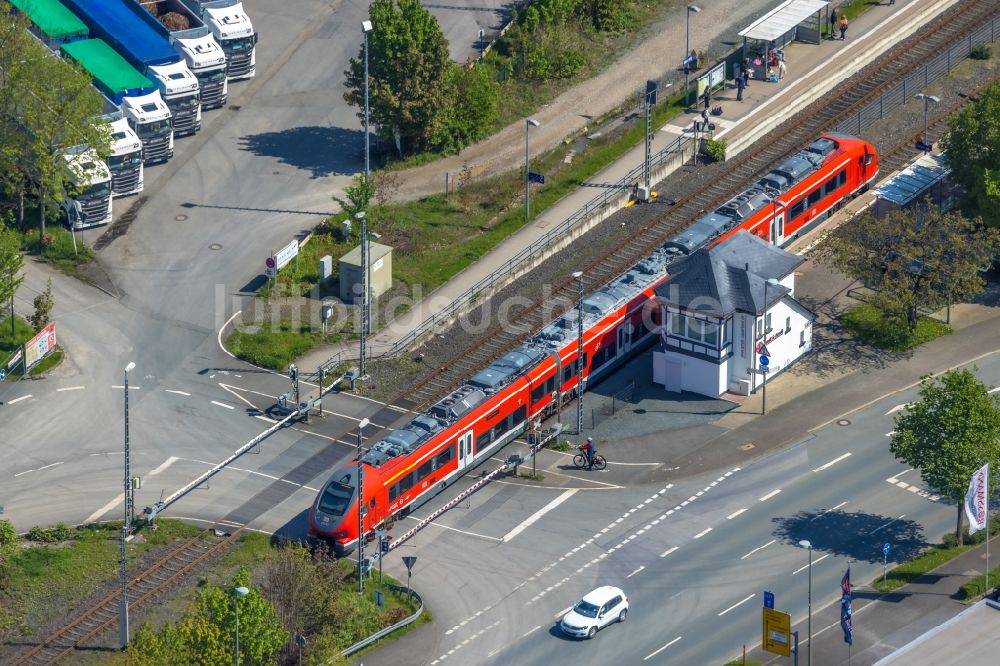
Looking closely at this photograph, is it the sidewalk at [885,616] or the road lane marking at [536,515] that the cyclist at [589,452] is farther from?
the sidewalk at [885,616]

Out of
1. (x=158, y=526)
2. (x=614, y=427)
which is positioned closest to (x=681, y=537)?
(x=614, y=427)

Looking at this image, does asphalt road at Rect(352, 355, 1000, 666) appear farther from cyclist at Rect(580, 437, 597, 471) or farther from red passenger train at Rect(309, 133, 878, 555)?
red passenger train at Rect(309, 133, 878, 555)

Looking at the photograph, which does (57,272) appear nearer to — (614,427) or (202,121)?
(202,121)

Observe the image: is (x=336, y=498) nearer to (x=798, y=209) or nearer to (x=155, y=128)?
(x=798, y=209)

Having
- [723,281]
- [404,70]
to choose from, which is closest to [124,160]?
[404,70]

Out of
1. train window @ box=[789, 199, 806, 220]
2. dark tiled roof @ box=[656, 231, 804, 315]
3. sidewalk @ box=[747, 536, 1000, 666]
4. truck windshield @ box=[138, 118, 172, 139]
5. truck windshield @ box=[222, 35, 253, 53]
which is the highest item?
truck windshield @ box=[222, 35, 253, 53]

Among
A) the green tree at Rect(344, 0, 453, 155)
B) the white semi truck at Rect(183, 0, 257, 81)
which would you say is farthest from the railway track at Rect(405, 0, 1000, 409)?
the white semi truck at Rect(183, 0, 257, 81)
